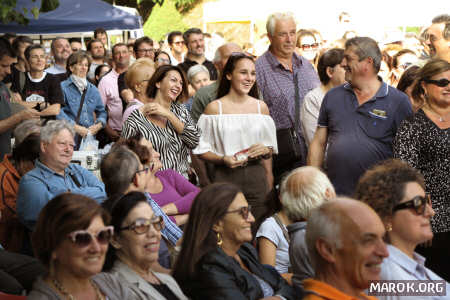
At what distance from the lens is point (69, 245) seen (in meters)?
3.12

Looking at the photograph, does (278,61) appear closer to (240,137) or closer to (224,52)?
(224,52)

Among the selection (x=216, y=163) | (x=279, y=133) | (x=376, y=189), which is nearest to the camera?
A: (x=376, y=189)

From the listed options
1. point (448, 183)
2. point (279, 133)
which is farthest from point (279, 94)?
point (448, 183)

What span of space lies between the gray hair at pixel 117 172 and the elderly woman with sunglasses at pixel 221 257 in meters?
0.98

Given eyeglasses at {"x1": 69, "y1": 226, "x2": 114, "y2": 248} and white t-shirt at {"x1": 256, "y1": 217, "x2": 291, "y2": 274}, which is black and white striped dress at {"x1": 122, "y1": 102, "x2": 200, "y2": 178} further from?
eyeglasses at {"x1": 69, "y1": 226, "x2": 114, "y2": 248}

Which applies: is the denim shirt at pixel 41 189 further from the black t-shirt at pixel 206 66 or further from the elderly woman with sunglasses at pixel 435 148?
the black t-shirt at pixel 206 66

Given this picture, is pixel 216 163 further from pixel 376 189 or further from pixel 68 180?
pixel 376 189

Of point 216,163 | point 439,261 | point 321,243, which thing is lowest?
point 439,261

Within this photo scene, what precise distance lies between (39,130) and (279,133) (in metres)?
2.39

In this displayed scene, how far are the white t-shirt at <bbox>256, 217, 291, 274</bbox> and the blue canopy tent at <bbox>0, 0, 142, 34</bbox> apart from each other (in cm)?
1475

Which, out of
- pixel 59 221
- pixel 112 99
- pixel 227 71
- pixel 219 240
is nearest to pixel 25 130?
pixel 227 71

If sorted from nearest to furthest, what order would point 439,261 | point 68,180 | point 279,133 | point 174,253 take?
point 174,253 < point 439,261 < point 68,180 < point 279,133

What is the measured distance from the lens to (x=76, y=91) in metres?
9.62

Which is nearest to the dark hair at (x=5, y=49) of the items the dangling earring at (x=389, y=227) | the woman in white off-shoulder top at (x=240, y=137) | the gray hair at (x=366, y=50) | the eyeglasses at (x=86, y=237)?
the woman in white off-shoulder top at (x=240, y=137)
